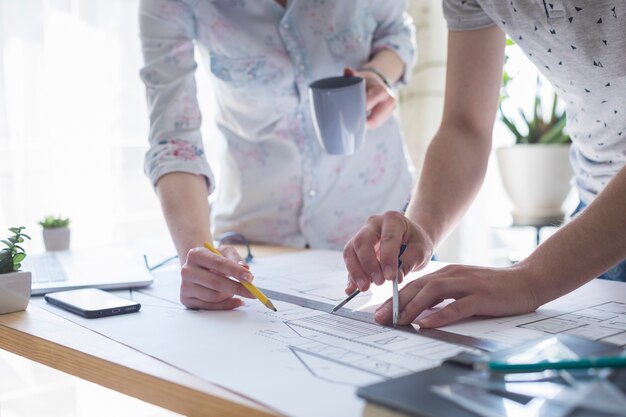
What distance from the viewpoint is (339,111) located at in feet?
4.40

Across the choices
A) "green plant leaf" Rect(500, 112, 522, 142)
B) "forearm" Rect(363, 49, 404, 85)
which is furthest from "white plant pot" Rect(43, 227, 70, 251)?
"green plant leaf" Rect(500, 112, 522, 142)

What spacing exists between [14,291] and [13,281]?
0.01 meters

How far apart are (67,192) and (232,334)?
5.06ft

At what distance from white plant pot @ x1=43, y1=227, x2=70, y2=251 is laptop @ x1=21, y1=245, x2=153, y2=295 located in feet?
0.16

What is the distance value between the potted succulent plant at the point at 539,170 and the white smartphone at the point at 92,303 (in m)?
1.99

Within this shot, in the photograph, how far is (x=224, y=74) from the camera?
154cm

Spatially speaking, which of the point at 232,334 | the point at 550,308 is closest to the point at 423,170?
the point at 550,308

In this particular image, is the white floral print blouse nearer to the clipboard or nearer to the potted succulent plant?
the clipboard

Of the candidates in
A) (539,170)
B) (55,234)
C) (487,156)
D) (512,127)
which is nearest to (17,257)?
(55,234)

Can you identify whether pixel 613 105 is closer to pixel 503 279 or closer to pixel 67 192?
pixel 503 279

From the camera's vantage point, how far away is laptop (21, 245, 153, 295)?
3.96 ft

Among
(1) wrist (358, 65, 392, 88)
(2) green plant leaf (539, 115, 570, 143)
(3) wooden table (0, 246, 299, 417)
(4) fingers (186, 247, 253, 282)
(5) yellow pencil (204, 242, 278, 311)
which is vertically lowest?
(3) wooden table (0, 246, 299, 417)

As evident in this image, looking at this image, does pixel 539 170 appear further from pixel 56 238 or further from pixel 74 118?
pixel 56 238

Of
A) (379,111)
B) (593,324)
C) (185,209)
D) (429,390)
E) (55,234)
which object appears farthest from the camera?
(55,234)
